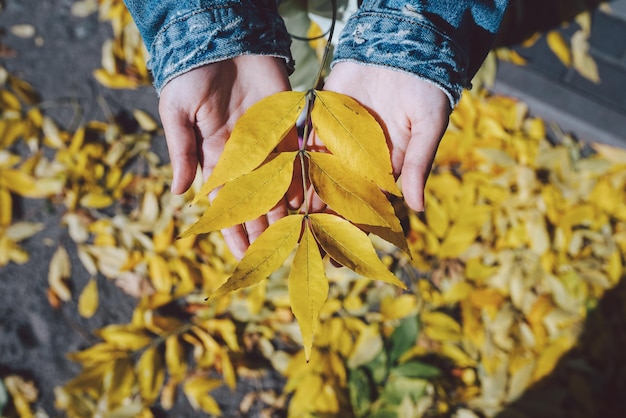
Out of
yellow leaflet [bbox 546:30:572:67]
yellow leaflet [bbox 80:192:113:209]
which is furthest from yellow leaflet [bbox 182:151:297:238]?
yellow leaflet [bbox 546:30:572:67]

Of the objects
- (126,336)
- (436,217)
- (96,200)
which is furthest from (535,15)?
(126,336)

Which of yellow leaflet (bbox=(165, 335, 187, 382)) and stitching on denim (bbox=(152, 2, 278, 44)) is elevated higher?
stitching on denim (bbox=(152, 2, 278, 44))

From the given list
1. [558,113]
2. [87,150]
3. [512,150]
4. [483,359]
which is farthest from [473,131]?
[87,150]

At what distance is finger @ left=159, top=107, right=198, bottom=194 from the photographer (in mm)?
1088

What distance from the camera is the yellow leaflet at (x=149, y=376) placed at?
164 centimetres

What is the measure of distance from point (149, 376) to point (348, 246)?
40.6 inches

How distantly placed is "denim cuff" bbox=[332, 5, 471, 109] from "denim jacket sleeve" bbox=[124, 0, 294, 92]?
0.19m

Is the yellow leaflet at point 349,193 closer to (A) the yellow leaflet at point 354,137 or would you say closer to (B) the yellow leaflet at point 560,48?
(A) the yellow leaflet at point 354,137

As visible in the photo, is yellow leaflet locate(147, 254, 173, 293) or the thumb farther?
yellow leaflet locate(147, 254, 173, 293)

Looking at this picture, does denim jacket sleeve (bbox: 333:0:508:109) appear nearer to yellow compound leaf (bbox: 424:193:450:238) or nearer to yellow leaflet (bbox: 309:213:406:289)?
yellow leaflet (bbox: 309:213:406:289)

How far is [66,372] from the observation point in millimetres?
1671

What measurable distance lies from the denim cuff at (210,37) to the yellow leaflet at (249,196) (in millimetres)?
265

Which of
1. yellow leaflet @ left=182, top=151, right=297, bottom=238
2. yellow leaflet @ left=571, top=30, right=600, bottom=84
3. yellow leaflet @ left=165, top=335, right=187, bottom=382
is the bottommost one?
yellow leaflet @ left=165, top=335, right=187, bottom=382

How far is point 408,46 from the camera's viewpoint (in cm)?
105
